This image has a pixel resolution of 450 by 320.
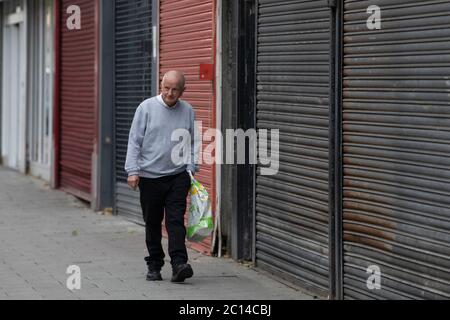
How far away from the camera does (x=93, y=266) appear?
33.1 ft

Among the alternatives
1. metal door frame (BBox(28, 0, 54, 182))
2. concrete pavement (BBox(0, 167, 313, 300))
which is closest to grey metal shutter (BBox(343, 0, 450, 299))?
concrete pavement (BBox(0, 167, 313, 300))

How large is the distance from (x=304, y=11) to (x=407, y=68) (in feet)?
5.86

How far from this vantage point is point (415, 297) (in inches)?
287

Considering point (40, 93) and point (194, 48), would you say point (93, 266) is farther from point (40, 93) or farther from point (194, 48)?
point (40, 93)

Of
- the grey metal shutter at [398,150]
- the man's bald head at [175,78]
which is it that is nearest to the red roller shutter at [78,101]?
the man's bald head at [175,78]

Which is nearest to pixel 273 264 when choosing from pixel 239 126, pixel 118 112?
pixel 239 126

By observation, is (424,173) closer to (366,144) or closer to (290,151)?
(366,144)

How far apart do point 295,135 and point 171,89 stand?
3.74 feet

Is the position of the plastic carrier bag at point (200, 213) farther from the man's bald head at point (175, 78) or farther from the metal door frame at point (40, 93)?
the metal door frame at point (40, 93)

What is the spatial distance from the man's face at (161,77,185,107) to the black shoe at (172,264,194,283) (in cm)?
140

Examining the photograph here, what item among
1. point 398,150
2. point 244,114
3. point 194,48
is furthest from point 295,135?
point 194,48

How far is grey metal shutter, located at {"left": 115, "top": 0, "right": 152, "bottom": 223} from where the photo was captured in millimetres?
13070

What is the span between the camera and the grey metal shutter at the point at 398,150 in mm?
7008

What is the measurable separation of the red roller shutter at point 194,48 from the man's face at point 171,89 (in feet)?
5.70
